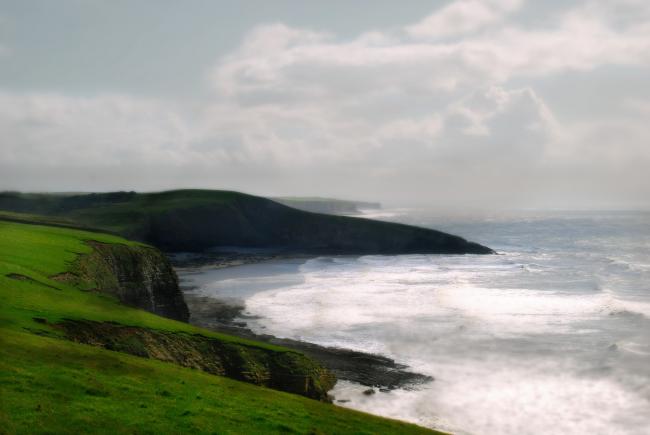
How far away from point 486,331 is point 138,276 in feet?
94.3

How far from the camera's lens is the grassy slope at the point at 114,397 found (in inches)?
556

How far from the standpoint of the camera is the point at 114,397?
1582 centimetres

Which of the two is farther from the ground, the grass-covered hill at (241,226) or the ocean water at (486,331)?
the grass-covered hill at (241,226)

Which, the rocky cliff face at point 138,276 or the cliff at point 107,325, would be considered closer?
the cliff at point 107,325

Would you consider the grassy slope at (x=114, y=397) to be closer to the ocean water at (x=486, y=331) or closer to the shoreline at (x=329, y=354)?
the ocean water at (x=486, y=331)

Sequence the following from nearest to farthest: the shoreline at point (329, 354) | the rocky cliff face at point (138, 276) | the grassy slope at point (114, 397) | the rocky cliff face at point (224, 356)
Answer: the grassy slope at point (114, 397)
the rocky cliff face at point (224, 356)
the shoreline at point (329, 354)
the rocky cliff face at point (138, 276)

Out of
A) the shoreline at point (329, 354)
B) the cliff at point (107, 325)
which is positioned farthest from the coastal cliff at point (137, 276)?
the shoreline at point (329, 354)

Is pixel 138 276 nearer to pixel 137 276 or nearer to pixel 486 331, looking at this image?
pixel 137 276

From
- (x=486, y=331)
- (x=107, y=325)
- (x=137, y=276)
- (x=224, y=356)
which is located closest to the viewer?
(x=107, y=325)

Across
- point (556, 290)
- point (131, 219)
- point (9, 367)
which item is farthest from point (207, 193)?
point (9, 367)

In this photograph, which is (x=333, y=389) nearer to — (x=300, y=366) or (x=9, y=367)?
(x=300, y=366)

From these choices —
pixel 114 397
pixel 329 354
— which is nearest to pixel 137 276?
pixel 329 354

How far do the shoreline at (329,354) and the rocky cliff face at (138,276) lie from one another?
259 centimetres

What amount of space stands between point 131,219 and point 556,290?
8478 cm
